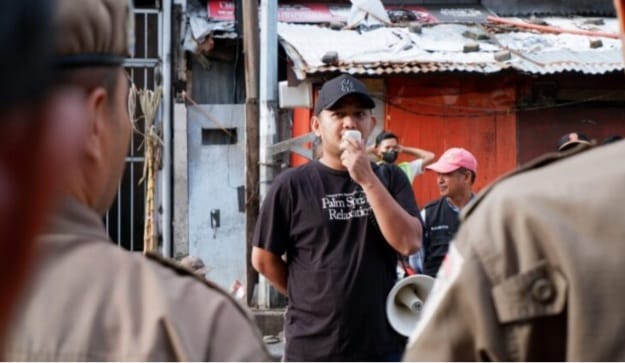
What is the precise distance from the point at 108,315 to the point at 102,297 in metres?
0.03

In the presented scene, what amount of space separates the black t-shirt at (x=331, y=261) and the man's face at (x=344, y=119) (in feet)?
0.65

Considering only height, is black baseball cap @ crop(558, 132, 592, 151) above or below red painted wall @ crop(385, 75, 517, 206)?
below

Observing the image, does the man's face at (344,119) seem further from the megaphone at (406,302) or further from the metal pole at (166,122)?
the metal pole at (166,122)

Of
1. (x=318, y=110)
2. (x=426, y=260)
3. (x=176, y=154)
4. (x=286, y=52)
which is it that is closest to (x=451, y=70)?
(x=286, y=52)

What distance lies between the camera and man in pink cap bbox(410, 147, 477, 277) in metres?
6.66

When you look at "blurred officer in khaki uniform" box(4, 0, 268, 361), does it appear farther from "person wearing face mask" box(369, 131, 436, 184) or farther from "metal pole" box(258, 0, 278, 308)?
"metal pole" box(258, 0, 278, 308)

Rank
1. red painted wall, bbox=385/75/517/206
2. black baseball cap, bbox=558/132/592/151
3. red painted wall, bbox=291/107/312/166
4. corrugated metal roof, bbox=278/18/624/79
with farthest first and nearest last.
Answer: red painted wall, bbox=385/75/517/206 → red painted wall, bbox=291/107/312/166 → corrugated metal roof, bbox=278/18/624/79 → black baseball cap, bbox=558/132/592/151

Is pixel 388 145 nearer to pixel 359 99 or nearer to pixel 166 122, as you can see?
pixel 359 99

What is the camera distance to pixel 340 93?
466 cm

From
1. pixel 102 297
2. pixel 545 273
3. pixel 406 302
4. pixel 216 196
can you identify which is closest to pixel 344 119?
pixel 406 302

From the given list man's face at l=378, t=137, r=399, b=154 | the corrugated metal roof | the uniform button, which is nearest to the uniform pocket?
the uniform button

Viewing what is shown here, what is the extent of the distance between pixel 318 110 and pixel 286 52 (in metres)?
7.58

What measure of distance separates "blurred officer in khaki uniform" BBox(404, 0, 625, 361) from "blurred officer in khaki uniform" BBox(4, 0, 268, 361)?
1.15ft

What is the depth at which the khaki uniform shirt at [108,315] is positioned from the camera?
4.61 ft
